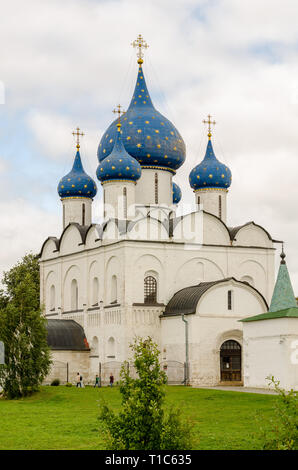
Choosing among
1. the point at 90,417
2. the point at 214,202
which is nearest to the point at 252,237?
the point at 214,202

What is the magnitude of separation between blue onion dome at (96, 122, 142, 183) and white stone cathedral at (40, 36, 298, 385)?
0.14 ft

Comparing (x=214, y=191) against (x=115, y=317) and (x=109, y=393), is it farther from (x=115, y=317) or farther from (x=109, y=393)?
(x=109, y=393)

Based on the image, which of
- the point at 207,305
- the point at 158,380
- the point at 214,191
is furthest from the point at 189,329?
the point at 158,380

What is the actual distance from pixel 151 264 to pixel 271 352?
8061 millimetres

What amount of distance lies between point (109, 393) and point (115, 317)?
19.3ft

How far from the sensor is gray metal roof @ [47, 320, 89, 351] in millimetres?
33631

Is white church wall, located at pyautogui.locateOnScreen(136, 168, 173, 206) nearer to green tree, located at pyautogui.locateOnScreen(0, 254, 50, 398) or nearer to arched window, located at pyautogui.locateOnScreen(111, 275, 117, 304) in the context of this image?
arched window, located at pyautogui.locateOnScreen(111, 275, 117, 304)

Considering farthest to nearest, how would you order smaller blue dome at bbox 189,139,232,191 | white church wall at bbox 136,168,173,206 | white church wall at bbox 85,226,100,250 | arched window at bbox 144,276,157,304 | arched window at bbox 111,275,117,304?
smaller blue dome at bbox 189,139,232,191 < white church wall at bbox 136,168,173,206 < white church wall at bbox 85,226,100,250 < arched window at bbox 111,275,117,304 < arched window at bbox 144,276,157,304

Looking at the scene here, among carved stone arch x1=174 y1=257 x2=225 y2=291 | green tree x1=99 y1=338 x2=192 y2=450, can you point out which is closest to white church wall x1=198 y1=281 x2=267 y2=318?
carved stone arch x1=174 y1=257 x2=225 y2=291

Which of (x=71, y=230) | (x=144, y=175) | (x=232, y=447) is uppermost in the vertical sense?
(x=144, y=175)

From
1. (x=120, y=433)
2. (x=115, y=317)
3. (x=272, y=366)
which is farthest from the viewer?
(x=115, y=317)

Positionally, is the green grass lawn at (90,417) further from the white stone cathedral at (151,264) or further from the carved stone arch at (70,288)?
the carved stone arch at (70,288)

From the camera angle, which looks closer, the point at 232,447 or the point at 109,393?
the point at 232,447

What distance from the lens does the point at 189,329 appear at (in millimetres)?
30359
